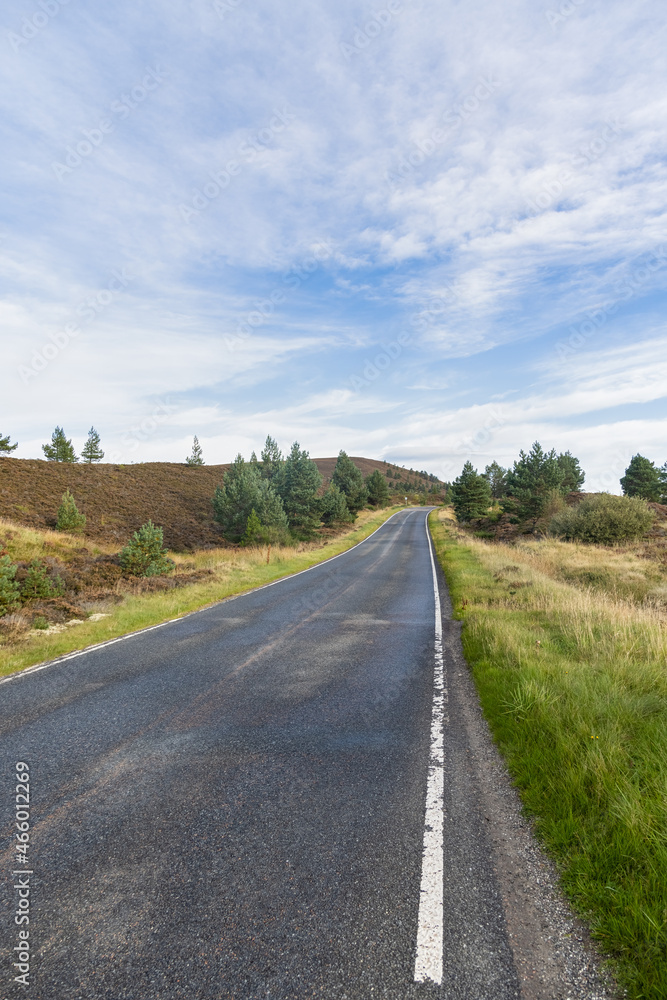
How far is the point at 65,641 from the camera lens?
8555mm

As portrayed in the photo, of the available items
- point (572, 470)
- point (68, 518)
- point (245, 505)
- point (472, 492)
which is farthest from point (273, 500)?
point (572, 470)

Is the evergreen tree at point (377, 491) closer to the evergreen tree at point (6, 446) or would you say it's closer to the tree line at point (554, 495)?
the tree line at point (554, 495)

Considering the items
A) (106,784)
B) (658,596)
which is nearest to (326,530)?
(658,596)

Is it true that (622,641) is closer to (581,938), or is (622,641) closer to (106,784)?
(581,938)

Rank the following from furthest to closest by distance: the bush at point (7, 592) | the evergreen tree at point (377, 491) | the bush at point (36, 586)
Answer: the evergreen tree at point (377, 491) → the bush at point (36, 586) → the bush at point (7, 592)

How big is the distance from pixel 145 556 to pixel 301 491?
60.0 feet

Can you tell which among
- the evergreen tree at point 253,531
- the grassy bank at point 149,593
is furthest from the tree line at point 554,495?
the evergreen tree at point 253,531

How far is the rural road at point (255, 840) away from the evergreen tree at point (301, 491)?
1036 inches

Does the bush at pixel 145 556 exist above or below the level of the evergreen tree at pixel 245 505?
below

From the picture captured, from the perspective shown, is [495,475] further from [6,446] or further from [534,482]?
[6,446]

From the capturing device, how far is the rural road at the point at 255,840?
2.31m

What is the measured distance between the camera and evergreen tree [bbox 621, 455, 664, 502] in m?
50.1

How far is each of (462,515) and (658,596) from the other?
108 ft

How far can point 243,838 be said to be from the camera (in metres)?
3.26
